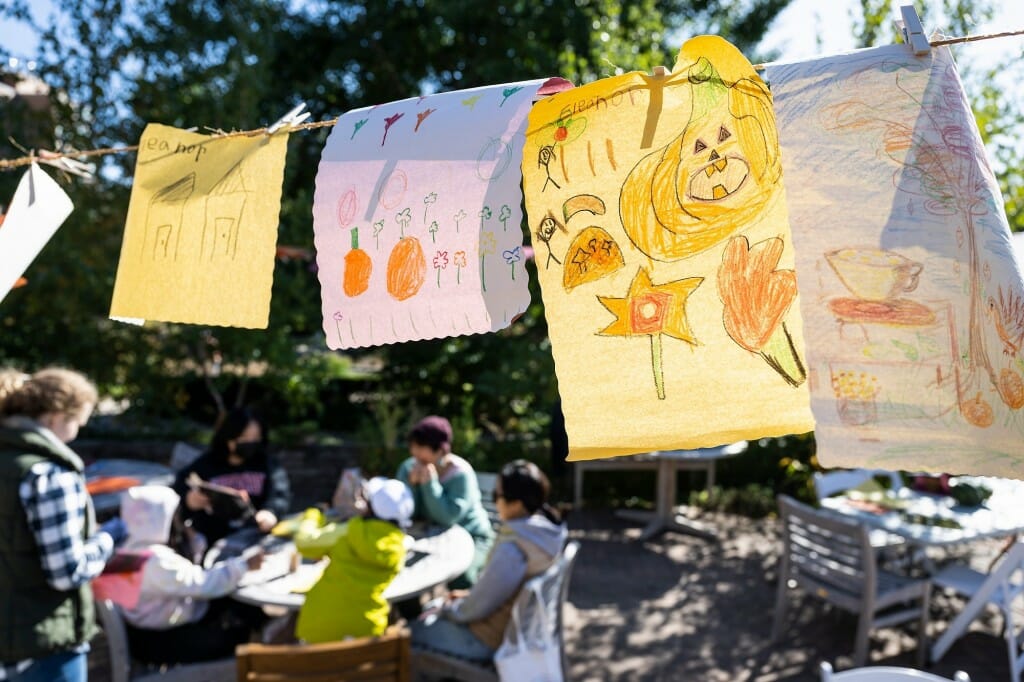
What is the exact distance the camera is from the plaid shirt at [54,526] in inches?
86.1

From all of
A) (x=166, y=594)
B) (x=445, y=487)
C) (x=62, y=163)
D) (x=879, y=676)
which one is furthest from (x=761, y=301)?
(x=445, y=487)

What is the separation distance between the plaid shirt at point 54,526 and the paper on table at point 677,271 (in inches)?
66.9

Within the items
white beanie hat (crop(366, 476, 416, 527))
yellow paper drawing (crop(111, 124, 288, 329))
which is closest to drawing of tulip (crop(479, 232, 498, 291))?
yellow paper drawing (crop(111, 124, 288, 329))

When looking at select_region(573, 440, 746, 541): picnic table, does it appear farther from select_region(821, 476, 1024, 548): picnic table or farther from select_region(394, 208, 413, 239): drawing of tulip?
select_region(394, 208, 413, 239): drawing of tulip

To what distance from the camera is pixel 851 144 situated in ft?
4.15

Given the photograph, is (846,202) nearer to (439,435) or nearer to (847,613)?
(439,435)

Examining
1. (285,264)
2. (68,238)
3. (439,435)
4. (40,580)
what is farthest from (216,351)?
(40,580)

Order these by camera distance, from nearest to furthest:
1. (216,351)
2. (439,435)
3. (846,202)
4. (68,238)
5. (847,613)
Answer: (846,202) → (439,435) → (847,613) → (68,238) → (216,351)

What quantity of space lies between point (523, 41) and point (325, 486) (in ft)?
16.8

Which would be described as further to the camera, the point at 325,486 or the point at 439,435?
the point at 325,486

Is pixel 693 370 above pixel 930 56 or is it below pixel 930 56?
below

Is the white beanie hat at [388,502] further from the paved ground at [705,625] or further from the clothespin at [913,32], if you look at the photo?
the clothespin at [913,32]

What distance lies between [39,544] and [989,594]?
4119mm

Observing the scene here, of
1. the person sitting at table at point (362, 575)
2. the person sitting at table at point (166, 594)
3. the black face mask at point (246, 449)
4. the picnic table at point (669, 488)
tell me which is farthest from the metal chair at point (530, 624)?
the picnic table at point (669, 488)
